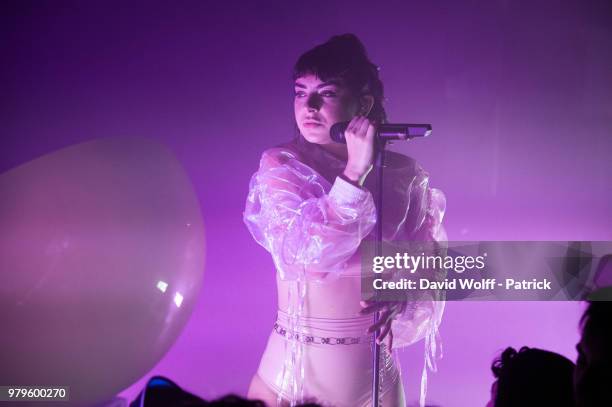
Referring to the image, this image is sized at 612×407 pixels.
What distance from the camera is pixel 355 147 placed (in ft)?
5.75

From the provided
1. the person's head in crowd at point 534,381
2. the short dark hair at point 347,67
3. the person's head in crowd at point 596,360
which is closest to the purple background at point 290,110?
the short dark hair at point 347,67

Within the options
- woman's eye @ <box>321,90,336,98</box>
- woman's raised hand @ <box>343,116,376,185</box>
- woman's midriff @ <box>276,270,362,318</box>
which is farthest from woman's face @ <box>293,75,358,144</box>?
woman's midriff @ <box>276,270,362,318</box>

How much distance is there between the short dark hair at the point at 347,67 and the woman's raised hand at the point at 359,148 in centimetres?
23

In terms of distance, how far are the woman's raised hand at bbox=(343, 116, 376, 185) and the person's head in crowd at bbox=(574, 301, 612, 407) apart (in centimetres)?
86

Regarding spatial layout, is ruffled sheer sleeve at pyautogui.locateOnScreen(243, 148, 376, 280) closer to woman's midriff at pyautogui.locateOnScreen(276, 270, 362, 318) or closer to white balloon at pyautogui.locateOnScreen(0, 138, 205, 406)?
woman's midriff at pyautogui.locateOnScreen(276, 270, 362, 318)

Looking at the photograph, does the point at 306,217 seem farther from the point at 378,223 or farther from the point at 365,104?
the point at 365,104

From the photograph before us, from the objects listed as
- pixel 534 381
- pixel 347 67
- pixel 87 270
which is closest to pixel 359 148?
pixel 347 67

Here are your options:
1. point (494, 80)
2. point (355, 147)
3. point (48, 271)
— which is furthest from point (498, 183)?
point (48, 271)

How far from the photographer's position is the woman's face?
188 centimetres

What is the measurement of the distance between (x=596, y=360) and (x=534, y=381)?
23 centimetres

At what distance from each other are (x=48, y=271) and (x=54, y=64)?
95cm

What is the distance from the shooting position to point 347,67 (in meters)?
1.93

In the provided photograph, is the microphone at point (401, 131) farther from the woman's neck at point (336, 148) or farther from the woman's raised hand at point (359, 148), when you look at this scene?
the woman's neck at point (336, 148)

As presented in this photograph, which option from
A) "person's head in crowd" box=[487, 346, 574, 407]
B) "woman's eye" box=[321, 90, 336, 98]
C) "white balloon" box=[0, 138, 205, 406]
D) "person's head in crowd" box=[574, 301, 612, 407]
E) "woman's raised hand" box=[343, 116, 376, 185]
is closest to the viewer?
"person's head in crowd" box=[574, 301, 612, 407]
